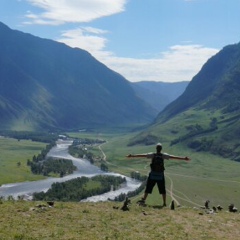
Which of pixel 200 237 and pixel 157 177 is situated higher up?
pixel 157 177

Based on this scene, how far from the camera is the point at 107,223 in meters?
27.9

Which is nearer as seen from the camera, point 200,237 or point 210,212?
point 200,237

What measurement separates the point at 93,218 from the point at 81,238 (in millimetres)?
5466

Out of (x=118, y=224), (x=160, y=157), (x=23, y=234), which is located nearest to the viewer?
(x=23, y=234)

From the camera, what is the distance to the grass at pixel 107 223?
24812mm

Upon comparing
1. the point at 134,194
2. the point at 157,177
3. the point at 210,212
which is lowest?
the point at 134,194

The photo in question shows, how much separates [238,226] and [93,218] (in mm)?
10890

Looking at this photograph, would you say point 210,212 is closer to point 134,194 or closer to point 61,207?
point 61,207

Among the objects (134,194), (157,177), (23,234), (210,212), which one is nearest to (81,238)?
(23,234)

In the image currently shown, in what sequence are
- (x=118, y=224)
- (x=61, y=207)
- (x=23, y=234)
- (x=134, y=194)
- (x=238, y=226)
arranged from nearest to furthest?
(x=23, y=234) → (x=118, y=224) → (x=238, y=226) → (x=61, y=207) → (x=134, y=194)

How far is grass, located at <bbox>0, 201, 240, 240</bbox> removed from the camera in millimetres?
24812

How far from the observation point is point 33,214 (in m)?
29.3

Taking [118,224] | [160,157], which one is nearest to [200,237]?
[118,224]

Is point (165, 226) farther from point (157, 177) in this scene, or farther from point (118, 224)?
point (157, 177)
